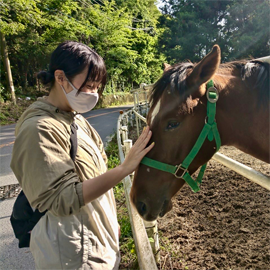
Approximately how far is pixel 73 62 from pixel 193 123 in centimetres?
87

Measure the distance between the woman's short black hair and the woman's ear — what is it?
0.07 feet

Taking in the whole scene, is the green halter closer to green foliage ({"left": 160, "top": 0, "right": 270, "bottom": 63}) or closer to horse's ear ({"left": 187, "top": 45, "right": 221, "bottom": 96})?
horse's ear ({"left": 187, "top": 45, "right": 221, "bottom": 96})

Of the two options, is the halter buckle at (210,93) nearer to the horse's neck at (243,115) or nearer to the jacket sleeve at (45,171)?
the horse's neck at (243,115)

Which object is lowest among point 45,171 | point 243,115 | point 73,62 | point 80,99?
point 45,171

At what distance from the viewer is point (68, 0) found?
18.8 meters

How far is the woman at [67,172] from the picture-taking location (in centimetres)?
105

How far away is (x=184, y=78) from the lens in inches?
58.1

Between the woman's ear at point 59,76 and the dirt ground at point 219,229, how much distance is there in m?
1.96

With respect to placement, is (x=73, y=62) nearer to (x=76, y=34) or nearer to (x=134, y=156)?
(x=134, y=156)

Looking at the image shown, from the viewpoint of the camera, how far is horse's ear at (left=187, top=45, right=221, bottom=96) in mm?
1321

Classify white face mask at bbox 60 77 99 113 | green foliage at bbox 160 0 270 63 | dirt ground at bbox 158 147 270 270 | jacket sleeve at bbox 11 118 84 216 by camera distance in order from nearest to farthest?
1. jacket sleeve at bbox 11 118 84 216
2. white face mask at bbox 60 77 99 113
3. dirt ground at bbox 158 147 270 270
4. green foliage at bbox 160 0 270 63

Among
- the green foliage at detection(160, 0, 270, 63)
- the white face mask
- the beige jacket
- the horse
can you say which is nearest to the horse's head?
the horse

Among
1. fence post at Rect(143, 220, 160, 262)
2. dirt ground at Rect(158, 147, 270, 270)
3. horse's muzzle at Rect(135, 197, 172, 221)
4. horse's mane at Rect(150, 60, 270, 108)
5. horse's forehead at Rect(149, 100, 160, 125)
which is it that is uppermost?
horse's mane at Rect(150, 60, 270, 108)

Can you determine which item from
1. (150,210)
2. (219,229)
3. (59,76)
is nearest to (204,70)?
(59,76)
